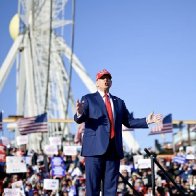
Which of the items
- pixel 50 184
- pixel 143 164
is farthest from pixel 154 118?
pixel 143 164

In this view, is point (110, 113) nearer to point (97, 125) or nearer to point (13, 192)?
point (97, 125)

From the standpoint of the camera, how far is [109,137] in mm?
5555

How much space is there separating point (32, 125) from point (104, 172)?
52.4ft

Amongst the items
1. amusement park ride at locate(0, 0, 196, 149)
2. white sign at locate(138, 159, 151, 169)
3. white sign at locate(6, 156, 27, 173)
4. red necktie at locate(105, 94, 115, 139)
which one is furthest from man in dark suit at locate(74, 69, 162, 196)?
amusement park ride at locate(0, 0, 196, 149)

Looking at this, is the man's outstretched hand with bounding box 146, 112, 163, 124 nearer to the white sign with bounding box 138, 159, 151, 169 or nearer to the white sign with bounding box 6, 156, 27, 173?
the white sign with bounding box 6, 156, 27, 173

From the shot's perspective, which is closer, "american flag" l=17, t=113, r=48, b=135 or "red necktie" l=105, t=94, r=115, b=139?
"red necktie" l=105, t=94, r=115, b=139

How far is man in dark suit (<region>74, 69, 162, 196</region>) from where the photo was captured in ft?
18.1

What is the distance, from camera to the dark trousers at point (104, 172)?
5.53m

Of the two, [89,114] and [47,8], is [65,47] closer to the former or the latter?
[47,8]

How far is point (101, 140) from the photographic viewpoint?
18.1 ft

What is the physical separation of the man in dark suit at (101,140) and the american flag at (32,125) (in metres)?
15.5

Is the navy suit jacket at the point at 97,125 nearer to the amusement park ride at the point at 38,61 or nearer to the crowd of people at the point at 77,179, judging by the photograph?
the crowd of people at the point at 77,179

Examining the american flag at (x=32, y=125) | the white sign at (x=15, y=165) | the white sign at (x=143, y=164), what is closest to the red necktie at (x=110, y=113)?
the white sign at (x=15, y=165)

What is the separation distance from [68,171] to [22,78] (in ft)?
86.6
